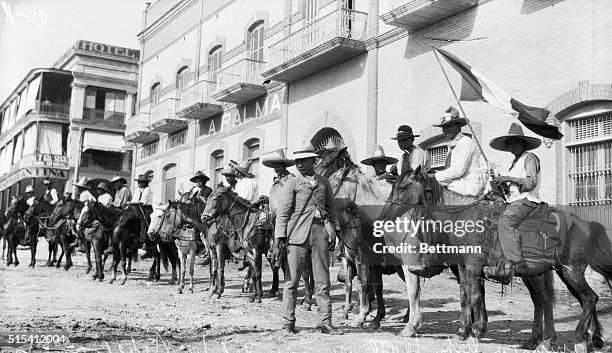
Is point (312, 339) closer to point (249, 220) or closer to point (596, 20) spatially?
point (249, 220)

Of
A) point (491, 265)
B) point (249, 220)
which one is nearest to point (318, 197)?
point (491, 265)

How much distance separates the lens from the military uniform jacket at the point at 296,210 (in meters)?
8.09

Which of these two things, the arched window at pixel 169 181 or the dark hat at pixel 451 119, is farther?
the arched window at pixel 169 181

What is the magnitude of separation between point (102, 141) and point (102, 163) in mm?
2196

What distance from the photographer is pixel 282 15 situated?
21.8 m

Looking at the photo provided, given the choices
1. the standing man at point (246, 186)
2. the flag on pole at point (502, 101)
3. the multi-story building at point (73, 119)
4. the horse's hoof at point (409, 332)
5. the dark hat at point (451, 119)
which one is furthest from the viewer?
the multi-story building at point (73, 119)

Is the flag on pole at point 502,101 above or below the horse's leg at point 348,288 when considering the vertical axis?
above

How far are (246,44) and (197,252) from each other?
37.6ft

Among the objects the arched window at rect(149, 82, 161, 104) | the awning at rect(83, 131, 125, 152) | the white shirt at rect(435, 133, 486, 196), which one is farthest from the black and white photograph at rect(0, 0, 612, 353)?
the awning at rect(83, 131, 125, 152)

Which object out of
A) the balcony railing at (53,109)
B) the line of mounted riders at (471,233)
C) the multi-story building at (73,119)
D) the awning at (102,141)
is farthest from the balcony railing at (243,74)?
the balcony railing at (53,109)

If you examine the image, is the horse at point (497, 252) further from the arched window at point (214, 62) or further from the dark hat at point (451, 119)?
the arched window at point (214, 62)

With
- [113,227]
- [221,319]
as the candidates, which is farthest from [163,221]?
[221,319]

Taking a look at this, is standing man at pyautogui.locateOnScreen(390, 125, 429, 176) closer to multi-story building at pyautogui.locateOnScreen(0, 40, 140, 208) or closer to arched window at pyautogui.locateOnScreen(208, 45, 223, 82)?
arched window at pyautogui.locateOnScreen(208, 45, 223, 82)

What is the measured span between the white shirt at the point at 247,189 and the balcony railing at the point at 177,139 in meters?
15.1
